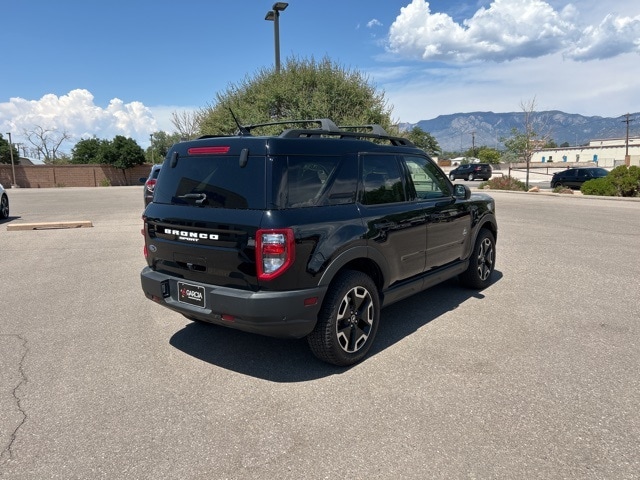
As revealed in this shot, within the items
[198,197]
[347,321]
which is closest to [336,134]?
[198,197]

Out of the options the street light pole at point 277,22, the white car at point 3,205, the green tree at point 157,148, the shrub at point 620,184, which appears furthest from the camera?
the green tree at point 157,148

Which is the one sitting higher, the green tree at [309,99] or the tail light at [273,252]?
the green tree at [309,99]

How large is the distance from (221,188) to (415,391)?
212 centimetres

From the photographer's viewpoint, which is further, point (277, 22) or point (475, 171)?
point (475, 171)

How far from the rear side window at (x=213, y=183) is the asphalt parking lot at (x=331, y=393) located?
139cm

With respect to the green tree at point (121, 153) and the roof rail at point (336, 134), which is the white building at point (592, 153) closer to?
the green tree at point (121, 153)

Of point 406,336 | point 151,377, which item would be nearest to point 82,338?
point 151,377

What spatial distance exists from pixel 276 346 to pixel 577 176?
92.4 ft

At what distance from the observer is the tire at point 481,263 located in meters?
5.61

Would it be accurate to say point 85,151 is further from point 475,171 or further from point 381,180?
point 381,180

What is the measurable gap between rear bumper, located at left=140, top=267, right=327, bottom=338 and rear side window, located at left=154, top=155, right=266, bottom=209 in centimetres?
65

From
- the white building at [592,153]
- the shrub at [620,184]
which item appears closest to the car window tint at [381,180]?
the shrub at [620,184]

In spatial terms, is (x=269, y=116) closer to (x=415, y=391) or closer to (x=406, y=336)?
(x=406, y=336)

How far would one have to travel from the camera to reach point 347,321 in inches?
142
